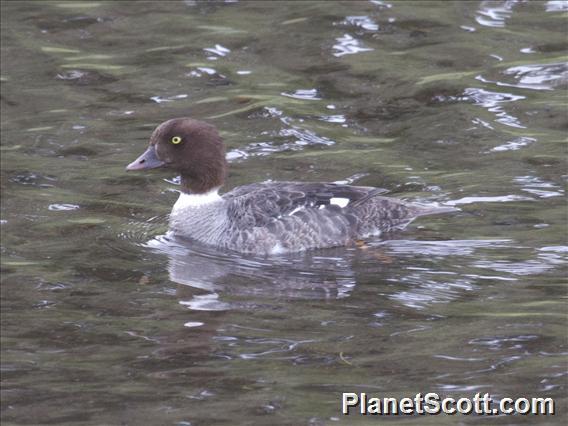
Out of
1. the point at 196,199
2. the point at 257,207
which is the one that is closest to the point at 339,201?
the point at 257,207

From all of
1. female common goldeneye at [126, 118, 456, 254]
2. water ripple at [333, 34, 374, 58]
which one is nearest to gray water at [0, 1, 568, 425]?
water ripple at [333, 34, 374, 58]

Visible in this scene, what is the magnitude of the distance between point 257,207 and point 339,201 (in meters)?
0.67

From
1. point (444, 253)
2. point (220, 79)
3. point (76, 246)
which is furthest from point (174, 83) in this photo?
point (444, 253)

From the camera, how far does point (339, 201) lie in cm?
1072

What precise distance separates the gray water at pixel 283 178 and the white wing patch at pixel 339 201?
1.40 ft

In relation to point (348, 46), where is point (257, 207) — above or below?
below

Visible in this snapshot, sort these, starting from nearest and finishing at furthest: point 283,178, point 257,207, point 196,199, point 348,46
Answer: point 257,207, point 196,199, point 283,178, point 348,46

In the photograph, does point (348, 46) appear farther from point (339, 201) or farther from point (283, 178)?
point (339, 201)

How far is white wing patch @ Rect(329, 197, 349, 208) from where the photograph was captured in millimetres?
10711

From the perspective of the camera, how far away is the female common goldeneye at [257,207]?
10.6 meters

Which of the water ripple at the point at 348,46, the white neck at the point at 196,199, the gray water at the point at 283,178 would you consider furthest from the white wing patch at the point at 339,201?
Answer: the water ripple at the point at 348,46

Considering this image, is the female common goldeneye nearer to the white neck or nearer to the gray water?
the white neck

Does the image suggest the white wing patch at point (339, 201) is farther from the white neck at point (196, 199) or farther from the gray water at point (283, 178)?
the white neck at point (196, 199)

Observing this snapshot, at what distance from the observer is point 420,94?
1395cm
